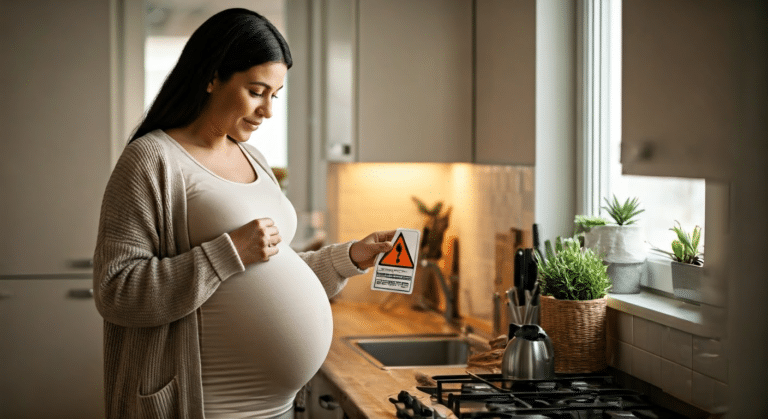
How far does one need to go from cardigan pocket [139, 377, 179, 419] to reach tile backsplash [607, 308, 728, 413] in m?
1.06

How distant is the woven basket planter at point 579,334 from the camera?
201 cm

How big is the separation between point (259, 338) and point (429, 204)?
6.29ft

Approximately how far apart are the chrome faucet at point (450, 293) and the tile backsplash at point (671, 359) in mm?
1083

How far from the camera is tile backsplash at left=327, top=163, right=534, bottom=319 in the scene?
9.55ft

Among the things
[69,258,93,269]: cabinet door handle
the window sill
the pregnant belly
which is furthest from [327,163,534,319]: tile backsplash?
the pregnant belly

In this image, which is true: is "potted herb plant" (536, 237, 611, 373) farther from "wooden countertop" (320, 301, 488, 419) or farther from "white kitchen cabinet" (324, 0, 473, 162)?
"white kitchen cabinet" (324, 0, 473, 162)

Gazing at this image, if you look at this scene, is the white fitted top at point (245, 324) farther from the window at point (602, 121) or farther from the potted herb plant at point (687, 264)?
→ the window at point (602, 121)

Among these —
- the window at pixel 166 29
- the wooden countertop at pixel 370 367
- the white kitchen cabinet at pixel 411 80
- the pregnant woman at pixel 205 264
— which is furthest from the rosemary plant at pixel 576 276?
the window at pixel 166 29

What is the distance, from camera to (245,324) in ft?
5.40

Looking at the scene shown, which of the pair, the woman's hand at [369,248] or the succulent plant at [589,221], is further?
the succulent plant at [589,221]

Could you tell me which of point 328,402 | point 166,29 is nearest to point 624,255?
point 328,402

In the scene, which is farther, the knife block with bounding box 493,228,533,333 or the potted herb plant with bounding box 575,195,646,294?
the knife block with bounding box 493,228,533,333

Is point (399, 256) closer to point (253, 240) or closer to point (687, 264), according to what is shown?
point (253, 240)

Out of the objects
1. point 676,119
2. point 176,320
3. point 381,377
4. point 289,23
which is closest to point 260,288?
point 176,320
